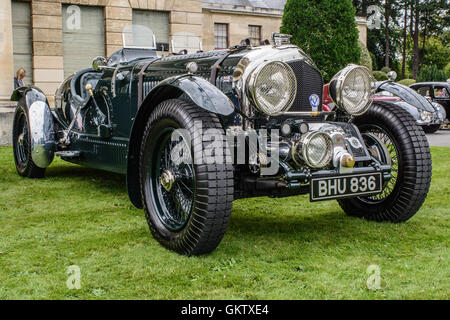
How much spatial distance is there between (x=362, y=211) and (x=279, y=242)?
1.10 metres

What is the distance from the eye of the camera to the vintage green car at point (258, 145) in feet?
11.0

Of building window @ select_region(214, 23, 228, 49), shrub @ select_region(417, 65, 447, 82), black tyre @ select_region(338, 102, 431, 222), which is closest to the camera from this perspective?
black tyre @ select_region(338, 102, 431, 222)

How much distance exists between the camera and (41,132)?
21.0ft

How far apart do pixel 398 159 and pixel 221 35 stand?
1727cm

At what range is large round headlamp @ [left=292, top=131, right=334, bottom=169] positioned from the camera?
11.4 ft

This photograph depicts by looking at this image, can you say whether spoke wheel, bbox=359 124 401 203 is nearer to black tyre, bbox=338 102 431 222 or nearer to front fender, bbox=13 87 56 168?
black tyre, bbox=338 102 431 222

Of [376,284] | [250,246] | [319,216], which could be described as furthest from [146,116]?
[376,284]

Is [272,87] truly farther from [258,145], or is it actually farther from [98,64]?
[98,64]

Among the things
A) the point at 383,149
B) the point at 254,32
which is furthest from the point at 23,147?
the point at 254,32

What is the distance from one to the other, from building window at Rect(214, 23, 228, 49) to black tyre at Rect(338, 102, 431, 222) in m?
16.6

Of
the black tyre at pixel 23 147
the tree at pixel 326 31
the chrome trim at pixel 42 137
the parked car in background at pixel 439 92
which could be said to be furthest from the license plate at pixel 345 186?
the parked car in background at pixel 439 92

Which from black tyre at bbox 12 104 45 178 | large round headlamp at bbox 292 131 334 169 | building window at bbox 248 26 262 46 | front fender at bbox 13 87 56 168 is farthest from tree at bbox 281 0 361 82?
large round headlamp at bbox 292 131 334 169

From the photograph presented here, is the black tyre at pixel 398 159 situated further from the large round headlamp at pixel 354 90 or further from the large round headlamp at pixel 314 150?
the large round headlamp at pixel 314 150

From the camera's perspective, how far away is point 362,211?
15.0 ft
